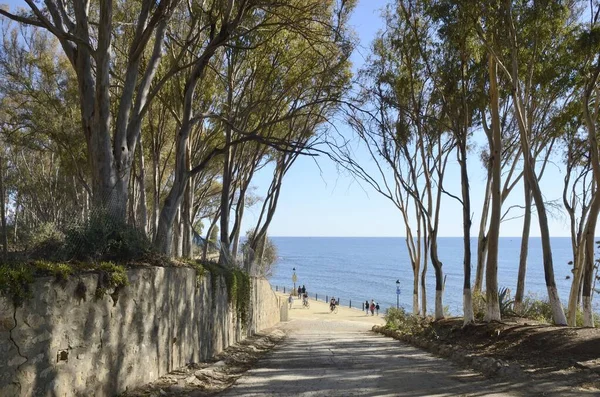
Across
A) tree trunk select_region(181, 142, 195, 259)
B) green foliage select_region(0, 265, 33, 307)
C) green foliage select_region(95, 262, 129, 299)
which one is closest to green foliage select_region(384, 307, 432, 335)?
tree trunk select_region(181, 142, 195, 259)

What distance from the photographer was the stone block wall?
4.55 metres

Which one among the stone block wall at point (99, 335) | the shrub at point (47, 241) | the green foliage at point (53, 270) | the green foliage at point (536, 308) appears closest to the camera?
the stone block wall at point (99, 335)

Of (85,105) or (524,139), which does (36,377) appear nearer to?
(85,105)

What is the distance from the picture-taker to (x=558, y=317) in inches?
427

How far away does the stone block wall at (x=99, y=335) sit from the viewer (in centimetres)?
455

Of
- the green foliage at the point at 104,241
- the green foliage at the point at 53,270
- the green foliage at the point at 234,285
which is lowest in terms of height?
the green foliage at the point at 234,285

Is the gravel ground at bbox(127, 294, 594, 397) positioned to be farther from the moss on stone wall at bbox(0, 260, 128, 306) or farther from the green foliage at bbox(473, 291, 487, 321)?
the green foliage at bbox(473, 291, 487, 321)

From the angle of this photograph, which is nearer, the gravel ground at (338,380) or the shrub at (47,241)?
the shrub at (47,241)

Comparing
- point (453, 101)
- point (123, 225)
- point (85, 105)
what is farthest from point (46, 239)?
point (453, 101)

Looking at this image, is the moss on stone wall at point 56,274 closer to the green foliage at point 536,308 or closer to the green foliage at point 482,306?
the green foliage at point 482,306

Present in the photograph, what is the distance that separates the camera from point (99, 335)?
5.76 metres

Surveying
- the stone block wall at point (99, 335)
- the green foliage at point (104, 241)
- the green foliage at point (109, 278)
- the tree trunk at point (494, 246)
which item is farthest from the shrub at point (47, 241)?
the tree trunk at point (494, 246)

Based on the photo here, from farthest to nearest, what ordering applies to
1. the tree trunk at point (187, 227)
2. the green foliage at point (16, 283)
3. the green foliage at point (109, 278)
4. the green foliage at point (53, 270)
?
the tree trunk at point (187, 227)
the green foliage at point (109, 278)
the green foliage at point (53, 270)
the green foliage at point (16, 283)

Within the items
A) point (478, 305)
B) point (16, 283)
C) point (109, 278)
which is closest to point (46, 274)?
point (16, 283)
